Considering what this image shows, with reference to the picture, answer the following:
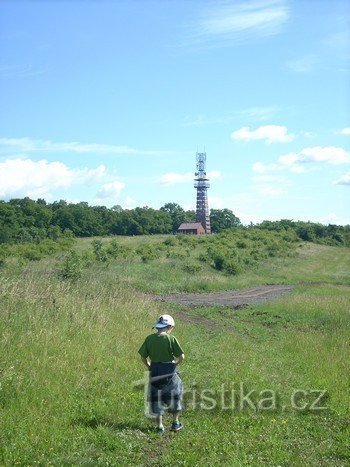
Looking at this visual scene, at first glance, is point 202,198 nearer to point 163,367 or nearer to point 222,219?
point 222,219

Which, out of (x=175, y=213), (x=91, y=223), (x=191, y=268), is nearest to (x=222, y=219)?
(x=175, y=213)

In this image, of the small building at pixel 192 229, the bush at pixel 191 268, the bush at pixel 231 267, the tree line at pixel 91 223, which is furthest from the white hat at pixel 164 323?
the small building at pixel 192 229

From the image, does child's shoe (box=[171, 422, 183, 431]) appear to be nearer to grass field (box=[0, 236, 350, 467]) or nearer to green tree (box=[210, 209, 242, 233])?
grass field (box=[0, 236, 350, 467])

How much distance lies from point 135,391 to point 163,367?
1.10m

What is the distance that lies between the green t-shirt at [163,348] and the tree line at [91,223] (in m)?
51.6

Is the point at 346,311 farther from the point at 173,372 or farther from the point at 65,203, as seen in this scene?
the point at 65,203

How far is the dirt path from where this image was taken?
79.7ft

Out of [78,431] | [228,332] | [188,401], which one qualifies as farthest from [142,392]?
[228,332]

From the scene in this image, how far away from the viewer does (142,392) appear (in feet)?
24.6

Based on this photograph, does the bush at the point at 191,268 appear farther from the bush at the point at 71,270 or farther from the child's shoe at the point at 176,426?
the child's shoe at the point at 176,426

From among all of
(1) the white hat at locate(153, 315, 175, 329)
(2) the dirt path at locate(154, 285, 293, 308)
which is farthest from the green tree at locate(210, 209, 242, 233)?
(1) the white hat at locate(153, 315, 175, 329)

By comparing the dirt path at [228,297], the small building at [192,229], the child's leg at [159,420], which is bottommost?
the dirt path at [228,297]

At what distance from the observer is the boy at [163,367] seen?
21.6 ft

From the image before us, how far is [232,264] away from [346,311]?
19.9 m
